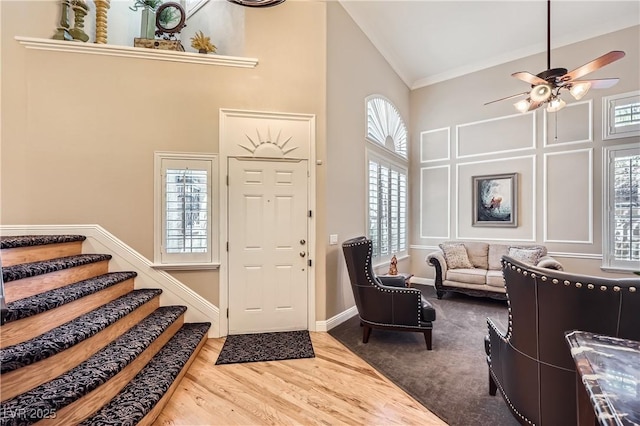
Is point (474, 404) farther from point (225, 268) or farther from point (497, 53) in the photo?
point (497, 53)

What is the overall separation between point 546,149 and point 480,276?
250cm

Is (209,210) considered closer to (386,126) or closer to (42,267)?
(42,267)

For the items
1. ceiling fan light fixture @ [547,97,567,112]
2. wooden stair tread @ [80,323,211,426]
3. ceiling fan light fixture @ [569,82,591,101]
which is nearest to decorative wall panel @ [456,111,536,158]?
ceiling fan light fixture @ [547,97,567,112]

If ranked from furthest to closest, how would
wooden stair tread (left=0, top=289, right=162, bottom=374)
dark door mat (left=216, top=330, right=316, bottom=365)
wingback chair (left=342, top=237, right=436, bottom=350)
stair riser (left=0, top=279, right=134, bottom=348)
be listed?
1. wingback chair (left=342, top=237, right=436, bottom=350)
2. dark door mat (left=216, top=330, right=316, bottom=365)
3. stair riser (left=0, top=279, right=134, bottom=348)
4. wooden stair tread (left=0, top=289, right=162, bottom=374)

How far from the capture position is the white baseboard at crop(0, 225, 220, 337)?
9.78 feet

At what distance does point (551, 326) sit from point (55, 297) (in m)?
3.22

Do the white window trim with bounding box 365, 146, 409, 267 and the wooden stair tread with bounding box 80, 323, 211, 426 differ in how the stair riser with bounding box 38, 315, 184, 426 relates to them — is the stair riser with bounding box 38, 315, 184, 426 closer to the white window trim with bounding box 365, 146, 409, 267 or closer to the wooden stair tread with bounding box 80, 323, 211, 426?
the wooden stair tread with bounding box 80, 323, 211, 426

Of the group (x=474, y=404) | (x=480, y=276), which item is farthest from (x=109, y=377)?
(x=480, y=276)

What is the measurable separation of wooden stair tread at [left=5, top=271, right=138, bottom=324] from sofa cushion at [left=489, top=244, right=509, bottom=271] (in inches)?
217

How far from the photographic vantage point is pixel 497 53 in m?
5.00

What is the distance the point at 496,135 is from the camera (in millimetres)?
5121

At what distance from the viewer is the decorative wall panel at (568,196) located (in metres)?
4.36

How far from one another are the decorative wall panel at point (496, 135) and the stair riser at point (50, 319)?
5.96m

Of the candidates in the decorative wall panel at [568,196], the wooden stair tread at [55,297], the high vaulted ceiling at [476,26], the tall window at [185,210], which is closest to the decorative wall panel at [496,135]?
the decorative wall panel at [568,196]
